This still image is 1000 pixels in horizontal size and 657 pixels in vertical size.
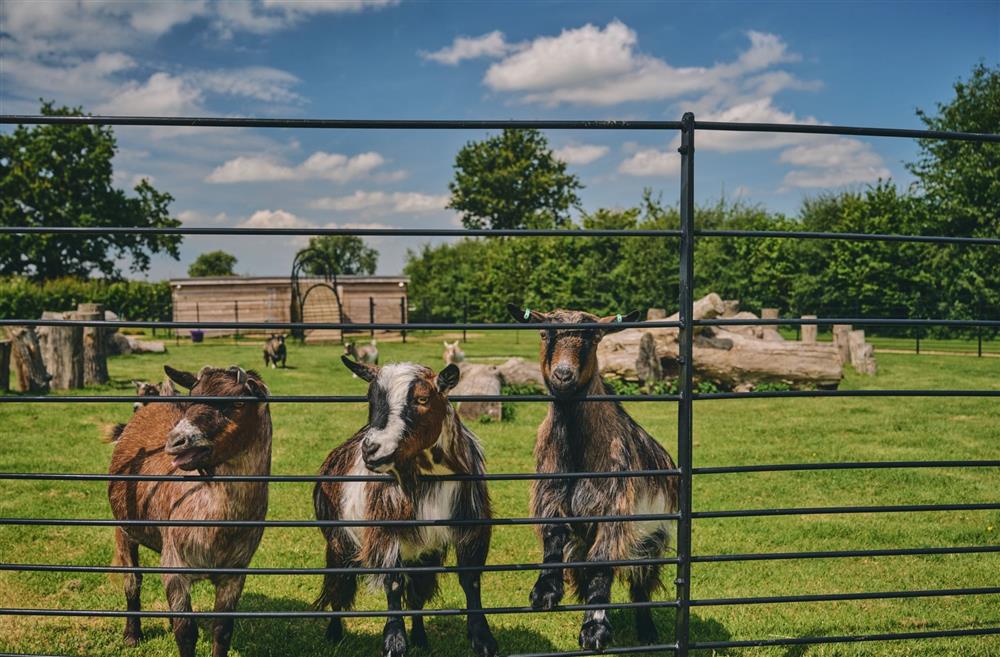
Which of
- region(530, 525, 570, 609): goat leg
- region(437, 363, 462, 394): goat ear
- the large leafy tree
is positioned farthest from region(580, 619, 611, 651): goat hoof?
the large leafy tree

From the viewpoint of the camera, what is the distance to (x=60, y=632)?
14.3 ft

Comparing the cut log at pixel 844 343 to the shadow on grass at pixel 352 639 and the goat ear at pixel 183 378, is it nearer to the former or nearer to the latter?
the shadow on grass at pixel 352 639

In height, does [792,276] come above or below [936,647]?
above

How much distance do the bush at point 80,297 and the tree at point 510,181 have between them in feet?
92.6

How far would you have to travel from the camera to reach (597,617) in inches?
141

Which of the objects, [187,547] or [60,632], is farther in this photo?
[60,632]

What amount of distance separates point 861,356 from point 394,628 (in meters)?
15.7

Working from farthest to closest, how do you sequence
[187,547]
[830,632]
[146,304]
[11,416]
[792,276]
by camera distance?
[146,304], [792,276], [11,416], [830,632], [187,547]

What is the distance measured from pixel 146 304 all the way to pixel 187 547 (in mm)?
34932

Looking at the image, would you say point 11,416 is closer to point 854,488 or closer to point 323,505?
point 323,505

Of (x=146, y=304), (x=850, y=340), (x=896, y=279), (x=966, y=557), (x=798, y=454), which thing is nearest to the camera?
(x=966, y=557)

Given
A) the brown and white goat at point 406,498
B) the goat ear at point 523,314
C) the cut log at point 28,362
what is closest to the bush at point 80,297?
the cut log at point 28,362

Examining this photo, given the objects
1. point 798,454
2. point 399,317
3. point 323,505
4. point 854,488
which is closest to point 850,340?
point 798,454

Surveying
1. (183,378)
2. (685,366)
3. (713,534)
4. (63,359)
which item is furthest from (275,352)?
(685,366)
